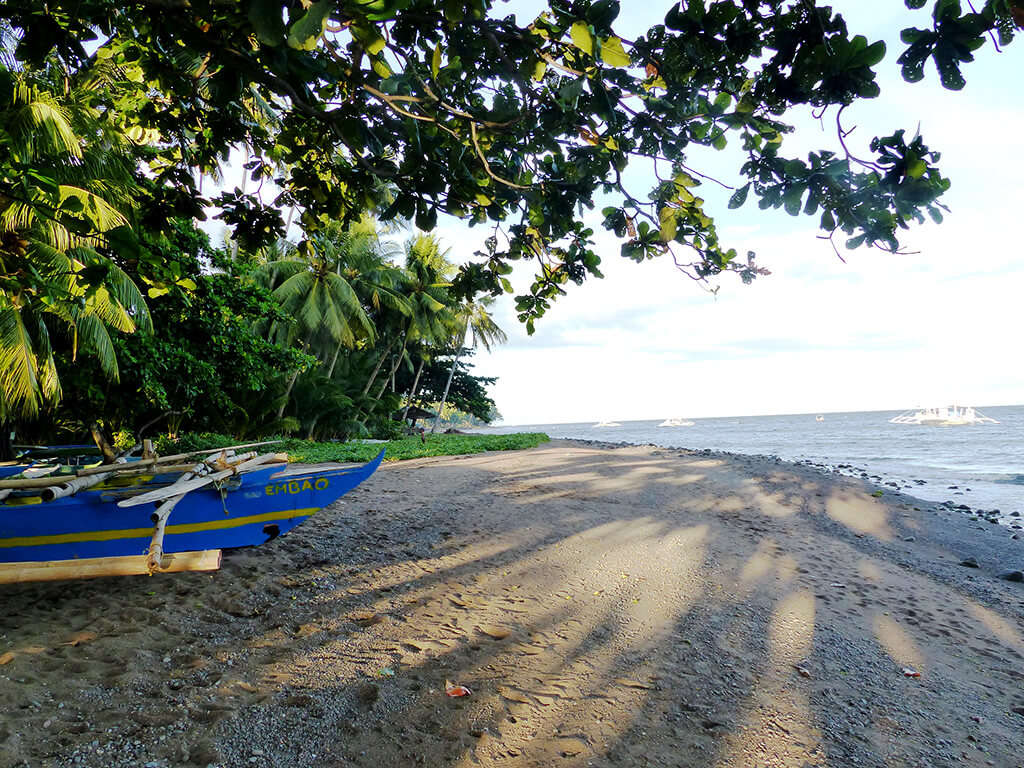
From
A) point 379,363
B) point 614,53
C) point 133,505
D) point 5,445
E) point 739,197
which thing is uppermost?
point 379,363

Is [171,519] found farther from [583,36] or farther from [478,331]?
[478,331]

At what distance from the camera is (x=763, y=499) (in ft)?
29.3

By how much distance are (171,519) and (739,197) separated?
174 inches

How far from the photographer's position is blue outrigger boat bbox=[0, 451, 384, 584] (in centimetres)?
317

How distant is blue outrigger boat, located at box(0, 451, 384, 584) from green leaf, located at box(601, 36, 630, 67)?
3474 millimetres

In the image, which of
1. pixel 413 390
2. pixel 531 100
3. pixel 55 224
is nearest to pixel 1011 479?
pixel 531 100

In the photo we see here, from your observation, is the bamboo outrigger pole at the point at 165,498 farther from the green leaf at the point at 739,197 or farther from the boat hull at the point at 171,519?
the green leaf at the point at 739,197

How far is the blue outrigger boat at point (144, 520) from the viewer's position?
3.17 meters

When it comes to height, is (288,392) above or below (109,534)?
above

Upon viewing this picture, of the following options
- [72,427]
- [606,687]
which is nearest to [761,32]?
[606,687]

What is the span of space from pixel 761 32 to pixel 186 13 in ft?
5.79

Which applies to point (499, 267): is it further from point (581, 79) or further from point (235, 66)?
point (235, 66)

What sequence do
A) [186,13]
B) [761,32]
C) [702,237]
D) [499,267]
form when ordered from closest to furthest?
[761,32] < [186,13] < [702,237] < [499,267]

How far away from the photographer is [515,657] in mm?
3014
